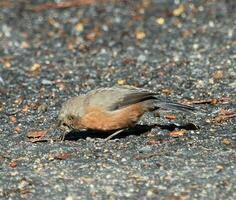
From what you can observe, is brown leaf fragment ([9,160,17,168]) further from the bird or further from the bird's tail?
the bird's tail

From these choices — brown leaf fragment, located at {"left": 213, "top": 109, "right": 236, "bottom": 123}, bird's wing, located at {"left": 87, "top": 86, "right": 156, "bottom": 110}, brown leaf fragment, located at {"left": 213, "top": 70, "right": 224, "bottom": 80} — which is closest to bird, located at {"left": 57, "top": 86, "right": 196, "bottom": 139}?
bird's wing, located at {"left": 87, "top": 86, "right": 156, "bottom": 110}

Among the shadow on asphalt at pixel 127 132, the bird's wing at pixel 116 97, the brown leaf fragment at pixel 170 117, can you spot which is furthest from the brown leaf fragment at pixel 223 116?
the bird's wing at pixel 116 97

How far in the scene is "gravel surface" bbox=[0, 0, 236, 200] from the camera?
6.67 meters

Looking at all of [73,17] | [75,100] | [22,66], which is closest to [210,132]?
[75,100]

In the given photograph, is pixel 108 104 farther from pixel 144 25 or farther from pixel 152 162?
pixel 144 25

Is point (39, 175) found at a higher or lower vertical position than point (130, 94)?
lower

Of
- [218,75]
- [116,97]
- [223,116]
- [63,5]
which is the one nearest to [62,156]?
[116,97]

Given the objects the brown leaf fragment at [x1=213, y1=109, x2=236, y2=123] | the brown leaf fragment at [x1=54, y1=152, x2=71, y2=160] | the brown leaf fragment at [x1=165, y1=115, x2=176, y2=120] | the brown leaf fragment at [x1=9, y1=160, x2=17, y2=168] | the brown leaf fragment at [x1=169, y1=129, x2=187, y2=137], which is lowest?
the brown leaf fragment at [x1=9, y1=160, x2=17, y2=168]

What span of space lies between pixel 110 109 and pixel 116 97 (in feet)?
0.51

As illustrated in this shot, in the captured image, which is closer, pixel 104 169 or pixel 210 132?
pixel 104 169

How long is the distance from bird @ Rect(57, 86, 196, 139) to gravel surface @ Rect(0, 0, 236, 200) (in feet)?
0.66

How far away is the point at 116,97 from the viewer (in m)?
7.72

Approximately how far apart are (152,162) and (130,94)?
3.13 ft

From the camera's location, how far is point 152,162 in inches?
278
